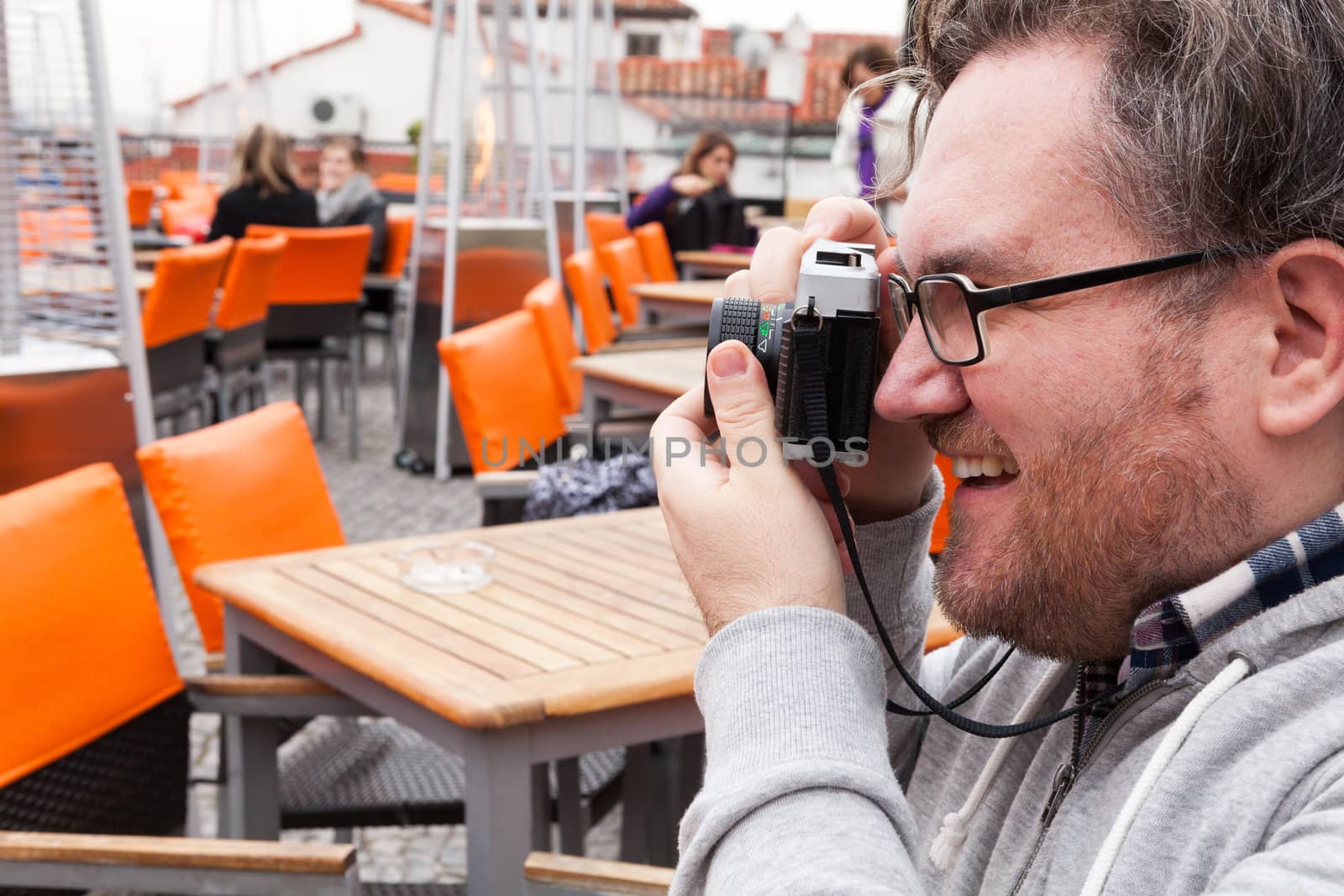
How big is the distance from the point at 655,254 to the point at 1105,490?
277 inches

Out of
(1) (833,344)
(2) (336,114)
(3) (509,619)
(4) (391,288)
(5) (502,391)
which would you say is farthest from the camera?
(2) (336,114)

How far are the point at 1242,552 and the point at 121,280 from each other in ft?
8.14

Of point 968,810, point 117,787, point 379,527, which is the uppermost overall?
point 968,810

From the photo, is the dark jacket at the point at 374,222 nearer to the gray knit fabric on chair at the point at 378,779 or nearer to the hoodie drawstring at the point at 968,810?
the gray knit fabric on chair at the point at 378,779

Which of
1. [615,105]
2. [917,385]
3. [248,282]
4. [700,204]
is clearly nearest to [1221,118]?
[917,385]

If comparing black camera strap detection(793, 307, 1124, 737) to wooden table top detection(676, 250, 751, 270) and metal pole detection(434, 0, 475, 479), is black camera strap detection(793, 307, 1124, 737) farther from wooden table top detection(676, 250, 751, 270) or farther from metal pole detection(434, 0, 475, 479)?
wooden table top detection(676, 250, 751, 270)

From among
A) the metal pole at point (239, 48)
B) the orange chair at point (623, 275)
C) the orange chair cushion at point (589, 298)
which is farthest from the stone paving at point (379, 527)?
the metal pole at point (239, 48)

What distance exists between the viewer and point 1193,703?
0.74 meters

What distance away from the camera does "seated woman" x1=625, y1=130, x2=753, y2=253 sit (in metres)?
8.37

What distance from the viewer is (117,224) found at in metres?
2.68

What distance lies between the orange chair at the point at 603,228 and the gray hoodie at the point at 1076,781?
22.9 feet

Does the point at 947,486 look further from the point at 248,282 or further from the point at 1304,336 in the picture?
the point at 248,282

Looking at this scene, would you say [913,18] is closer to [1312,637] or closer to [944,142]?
[944,142]

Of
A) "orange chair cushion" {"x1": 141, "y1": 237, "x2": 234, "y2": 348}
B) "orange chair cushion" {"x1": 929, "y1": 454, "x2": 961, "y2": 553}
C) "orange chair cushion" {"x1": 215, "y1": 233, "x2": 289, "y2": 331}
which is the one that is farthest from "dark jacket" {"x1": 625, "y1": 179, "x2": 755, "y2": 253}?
"orange chair cushion" {"x1": 929, "y1": 454, "x2": 961, "y2": 553}
